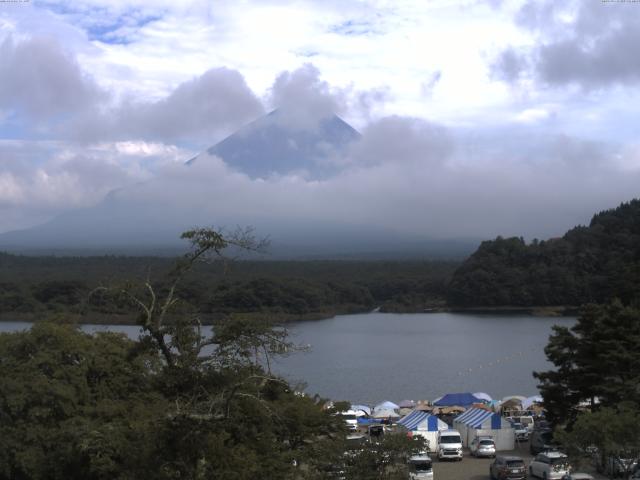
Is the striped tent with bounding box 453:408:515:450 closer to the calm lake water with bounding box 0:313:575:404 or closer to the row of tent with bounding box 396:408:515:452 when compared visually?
the row of tent with bounding box 396:408:515:452

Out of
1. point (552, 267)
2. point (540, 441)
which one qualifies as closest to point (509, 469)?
point (540, 441)

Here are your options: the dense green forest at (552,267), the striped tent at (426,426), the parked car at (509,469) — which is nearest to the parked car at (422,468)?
the parked car at (509,469)

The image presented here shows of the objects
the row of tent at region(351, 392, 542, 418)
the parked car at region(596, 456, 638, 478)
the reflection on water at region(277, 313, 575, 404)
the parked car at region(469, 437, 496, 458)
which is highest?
the parked car at region(596, 456, 638, 478)

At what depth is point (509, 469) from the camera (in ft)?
41.5

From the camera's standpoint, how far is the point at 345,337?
1778 inches

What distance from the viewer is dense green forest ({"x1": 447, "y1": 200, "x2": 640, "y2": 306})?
2306 inches

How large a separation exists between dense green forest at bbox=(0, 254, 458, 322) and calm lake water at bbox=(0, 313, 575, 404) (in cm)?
244

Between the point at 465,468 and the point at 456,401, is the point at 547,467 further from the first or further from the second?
the point at 456,401

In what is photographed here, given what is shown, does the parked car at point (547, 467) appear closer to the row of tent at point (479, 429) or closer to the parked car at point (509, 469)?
the parked car at point (509, 469)

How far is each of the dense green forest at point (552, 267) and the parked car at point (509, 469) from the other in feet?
148

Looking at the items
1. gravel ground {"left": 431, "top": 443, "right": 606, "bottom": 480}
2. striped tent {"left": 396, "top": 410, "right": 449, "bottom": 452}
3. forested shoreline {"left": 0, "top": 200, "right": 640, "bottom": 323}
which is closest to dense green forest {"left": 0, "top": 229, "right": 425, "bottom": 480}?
gravel ground {"left": 431, "top": 443, "right": 606, "bottom": 480}

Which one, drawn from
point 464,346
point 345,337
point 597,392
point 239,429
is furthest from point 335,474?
point 345,337

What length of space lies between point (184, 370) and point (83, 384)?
5.68 metres

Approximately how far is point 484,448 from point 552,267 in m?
46.8
